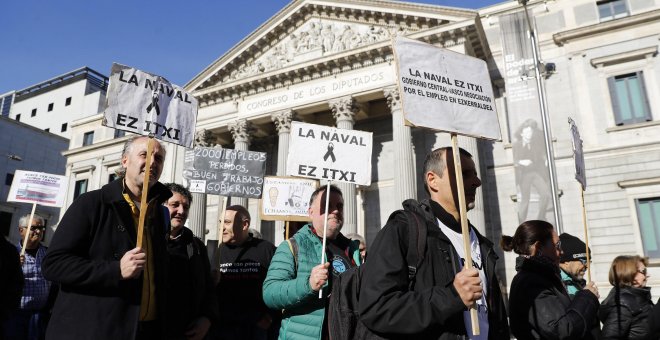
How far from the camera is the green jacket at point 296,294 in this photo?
3.73 m

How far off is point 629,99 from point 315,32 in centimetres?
1434

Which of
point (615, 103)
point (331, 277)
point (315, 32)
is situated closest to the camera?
point (331, 277)

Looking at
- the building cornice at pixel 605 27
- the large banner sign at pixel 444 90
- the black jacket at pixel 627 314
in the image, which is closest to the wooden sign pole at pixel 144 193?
the large banner sign at pixel 444 90

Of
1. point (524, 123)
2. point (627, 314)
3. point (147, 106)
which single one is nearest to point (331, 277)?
point (147, 106)

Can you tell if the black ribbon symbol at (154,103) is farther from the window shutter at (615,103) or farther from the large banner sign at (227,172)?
the window shutter at (615,103)

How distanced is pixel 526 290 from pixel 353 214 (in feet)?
52.7

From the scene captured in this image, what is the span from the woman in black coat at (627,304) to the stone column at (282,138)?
17.1 metres

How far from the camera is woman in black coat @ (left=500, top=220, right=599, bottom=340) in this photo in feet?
9.90

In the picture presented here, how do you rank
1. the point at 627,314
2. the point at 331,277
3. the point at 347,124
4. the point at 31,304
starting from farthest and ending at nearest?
1. the point at 347,124
2. the point at 31,304
3. the point at 627,314
4. the point at 331,277

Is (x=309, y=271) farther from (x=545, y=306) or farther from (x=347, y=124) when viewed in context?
(x=347, y=124)

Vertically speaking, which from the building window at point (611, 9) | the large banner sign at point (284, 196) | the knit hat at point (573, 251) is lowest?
the knit hat at point (573, 251)

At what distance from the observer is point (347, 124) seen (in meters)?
20.8

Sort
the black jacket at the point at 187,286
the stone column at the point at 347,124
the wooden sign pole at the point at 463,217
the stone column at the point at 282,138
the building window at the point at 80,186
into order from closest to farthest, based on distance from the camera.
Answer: the wooden sign pole at the point at 463,217 → the black jacket at the point at 187,286 → the stone column at the point at 347,124 → the stone column at the point at 282,138 → the building window at the point at 80,186

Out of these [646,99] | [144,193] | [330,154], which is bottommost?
[144,193]
